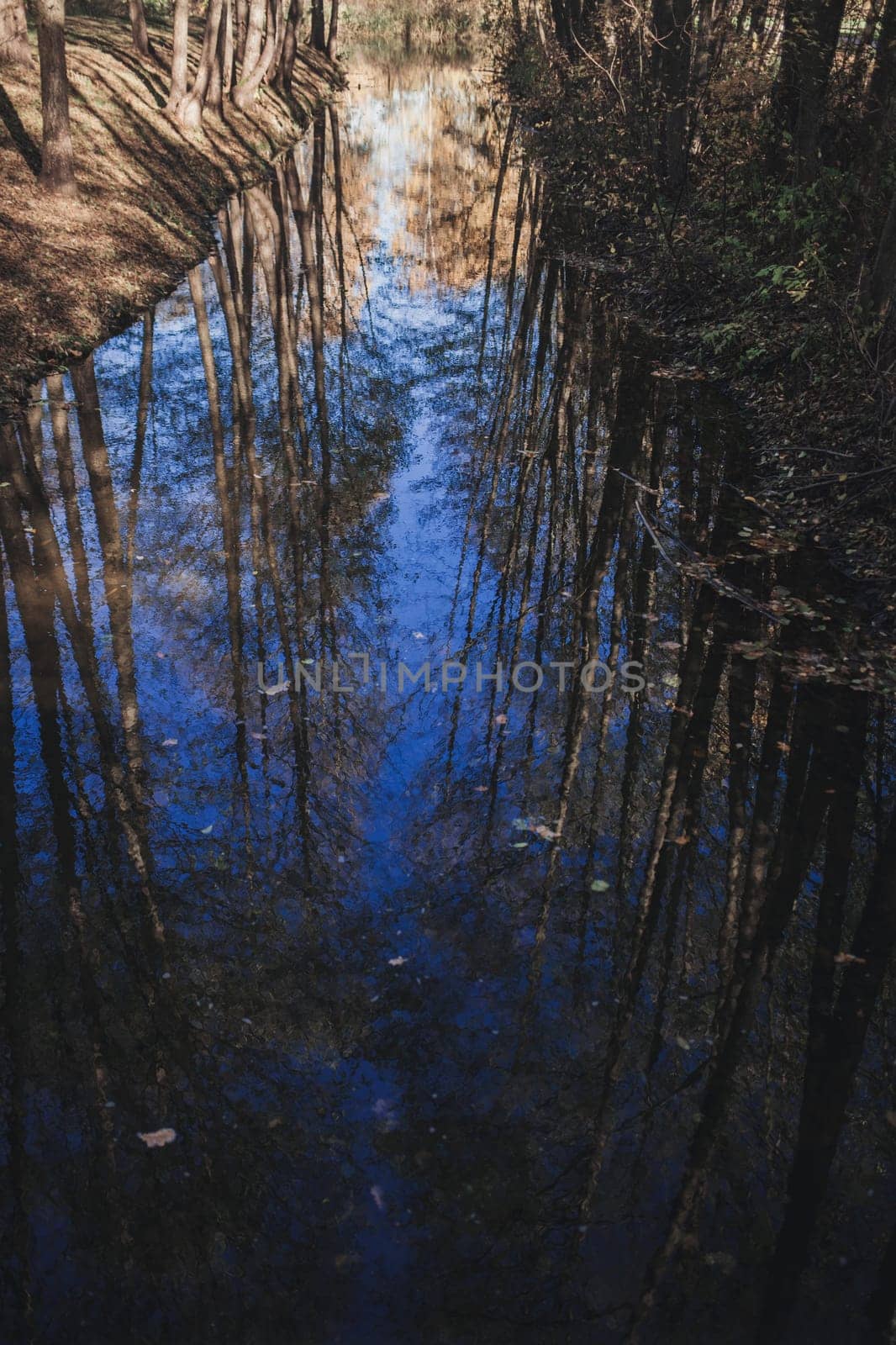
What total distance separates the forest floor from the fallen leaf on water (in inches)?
404

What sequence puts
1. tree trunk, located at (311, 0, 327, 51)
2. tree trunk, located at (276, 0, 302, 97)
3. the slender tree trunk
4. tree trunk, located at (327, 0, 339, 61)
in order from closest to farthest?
the slender tree trunk < tree trunk, located at (276, 0, 302, 97) < tree trunk, located at (311, 0, 327, 51) < tree trunk, located at (327, 0, 339, 61)

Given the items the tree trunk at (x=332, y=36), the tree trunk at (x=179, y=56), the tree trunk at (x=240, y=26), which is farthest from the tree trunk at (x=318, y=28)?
the tree trunk at (x=179, y=56)

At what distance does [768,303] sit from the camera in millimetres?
13836

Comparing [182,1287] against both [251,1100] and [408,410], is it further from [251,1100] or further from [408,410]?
[408,410]

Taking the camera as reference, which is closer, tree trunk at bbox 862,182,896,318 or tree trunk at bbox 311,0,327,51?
Result: tree trunk at bbox 862,182,896,318

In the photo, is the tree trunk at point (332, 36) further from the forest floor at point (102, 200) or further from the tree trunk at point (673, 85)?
the tree trunk at point (673, 85)

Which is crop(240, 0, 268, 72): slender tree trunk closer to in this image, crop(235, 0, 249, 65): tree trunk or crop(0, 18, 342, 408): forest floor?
crop(0, 18, 342, 408): forest floor

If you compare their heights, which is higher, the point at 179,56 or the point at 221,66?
the point at 221,66

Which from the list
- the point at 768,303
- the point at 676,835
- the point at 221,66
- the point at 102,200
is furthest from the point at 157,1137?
the point at 221,66

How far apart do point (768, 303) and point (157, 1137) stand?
42.8 ft

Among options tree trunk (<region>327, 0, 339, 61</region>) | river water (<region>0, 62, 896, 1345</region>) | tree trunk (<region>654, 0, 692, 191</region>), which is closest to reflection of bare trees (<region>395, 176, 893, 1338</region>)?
river water (<region>0, 62, 896, 1345</region>)

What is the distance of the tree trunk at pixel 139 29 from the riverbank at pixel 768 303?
14.3 metres

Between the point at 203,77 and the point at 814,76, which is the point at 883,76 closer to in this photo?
the point at 814,76

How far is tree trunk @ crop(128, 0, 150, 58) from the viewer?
28656 millimetres
